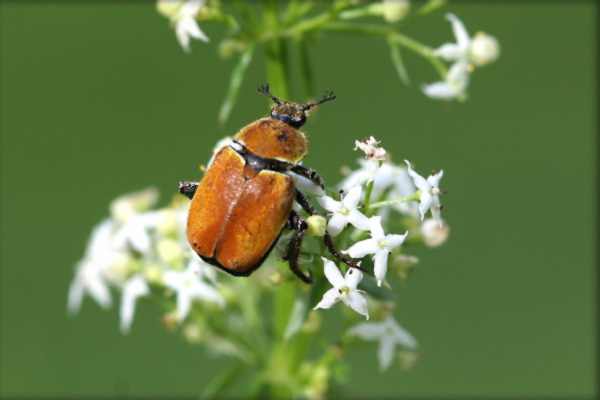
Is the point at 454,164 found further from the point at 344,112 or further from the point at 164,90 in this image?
the point at 164,90

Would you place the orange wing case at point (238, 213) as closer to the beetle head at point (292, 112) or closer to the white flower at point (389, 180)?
the beetle head at point (292, 112)

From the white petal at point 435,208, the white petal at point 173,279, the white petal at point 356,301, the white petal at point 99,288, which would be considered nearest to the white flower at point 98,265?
the white petal at point 99,288

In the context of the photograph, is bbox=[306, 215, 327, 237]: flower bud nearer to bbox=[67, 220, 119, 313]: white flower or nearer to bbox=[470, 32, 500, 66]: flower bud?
bbox=[470, 32, 500, 66]: flower bud

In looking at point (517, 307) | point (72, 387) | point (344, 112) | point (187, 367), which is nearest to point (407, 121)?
point (344, 112)

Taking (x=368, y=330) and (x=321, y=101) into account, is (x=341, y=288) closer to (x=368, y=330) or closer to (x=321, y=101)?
(x=321, y=101)

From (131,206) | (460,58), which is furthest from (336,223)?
(131,206)

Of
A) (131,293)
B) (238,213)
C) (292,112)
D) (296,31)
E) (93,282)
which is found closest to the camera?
(238,213)

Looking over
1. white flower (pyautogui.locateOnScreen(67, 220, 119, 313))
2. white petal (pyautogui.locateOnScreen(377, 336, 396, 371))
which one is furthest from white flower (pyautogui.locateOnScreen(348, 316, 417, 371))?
white flower (pyautogui.locateOnScreen(67, 220, 119, 313))
